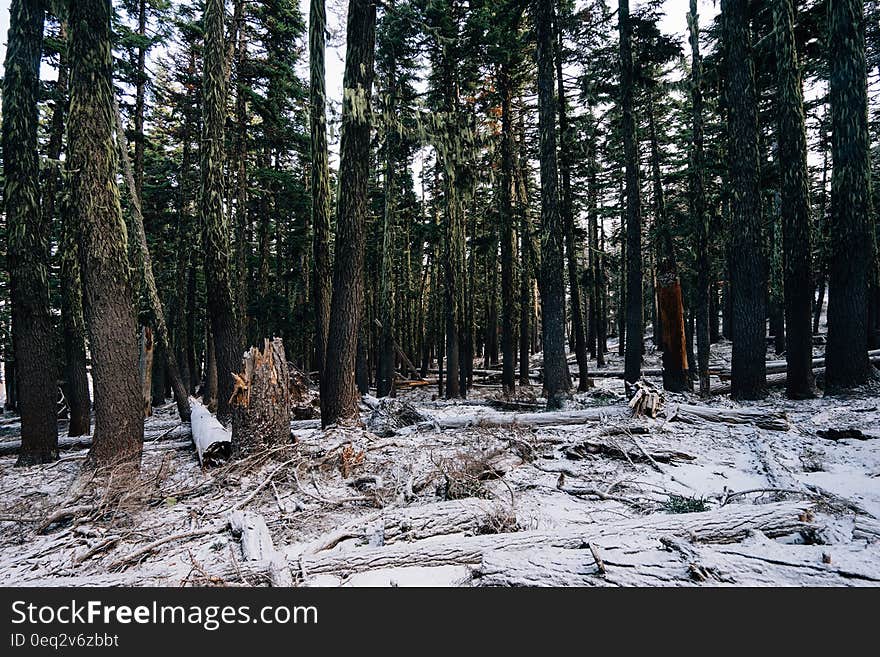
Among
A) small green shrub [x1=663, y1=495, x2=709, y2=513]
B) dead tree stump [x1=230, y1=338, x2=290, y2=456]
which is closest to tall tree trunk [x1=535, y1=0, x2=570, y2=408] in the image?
small green shrub [x1=663, y1=495, x2=709, y2=513]

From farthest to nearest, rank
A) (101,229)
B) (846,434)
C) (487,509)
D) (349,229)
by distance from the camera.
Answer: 1. (349,229)
2. (846,434)
3. (101,229)
4. (487,509)

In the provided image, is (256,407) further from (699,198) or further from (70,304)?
(699,198)

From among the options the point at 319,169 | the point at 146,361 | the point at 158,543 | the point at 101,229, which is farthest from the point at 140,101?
the point at 158,543

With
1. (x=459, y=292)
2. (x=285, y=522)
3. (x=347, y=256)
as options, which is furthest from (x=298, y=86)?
(x=285, y=522)

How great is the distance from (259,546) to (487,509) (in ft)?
6.63

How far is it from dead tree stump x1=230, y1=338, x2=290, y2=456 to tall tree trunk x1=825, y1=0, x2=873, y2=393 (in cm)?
1133

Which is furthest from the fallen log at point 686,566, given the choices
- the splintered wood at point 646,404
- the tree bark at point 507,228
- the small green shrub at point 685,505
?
the tree bark at point 507,228

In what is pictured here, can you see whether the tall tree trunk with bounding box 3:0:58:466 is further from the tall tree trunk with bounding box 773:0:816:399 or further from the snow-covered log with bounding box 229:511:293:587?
the tall tree trunk with bounding box 773:0:816:399

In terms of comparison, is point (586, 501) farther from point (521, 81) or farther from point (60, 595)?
point (521, 81)

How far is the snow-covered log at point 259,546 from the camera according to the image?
3.00 meters

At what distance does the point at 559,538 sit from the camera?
331 cm

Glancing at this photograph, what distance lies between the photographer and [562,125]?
14.9m

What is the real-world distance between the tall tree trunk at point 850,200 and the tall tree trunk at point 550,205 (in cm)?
572

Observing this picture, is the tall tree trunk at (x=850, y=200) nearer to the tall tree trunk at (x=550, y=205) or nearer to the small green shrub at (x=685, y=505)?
the tall tree trunk at (x=550, y=205)
